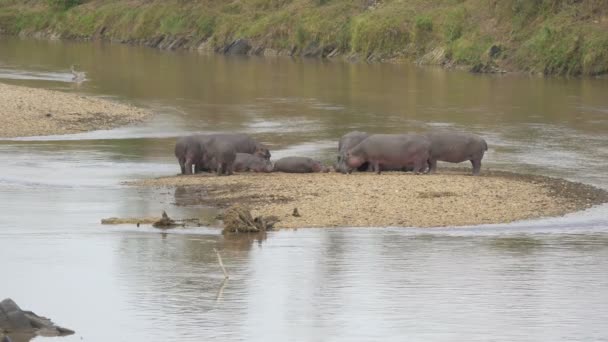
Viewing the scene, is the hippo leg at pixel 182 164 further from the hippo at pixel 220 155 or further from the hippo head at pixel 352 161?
the hippo head at pixel 352 161

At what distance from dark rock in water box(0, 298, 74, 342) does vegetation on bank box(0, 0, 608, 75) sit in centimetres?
3939

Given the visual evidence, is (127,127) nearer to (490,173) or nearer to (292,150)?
(292,150)

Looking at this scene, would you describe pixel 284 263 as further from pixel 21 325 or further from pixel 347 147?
pixel 347 147

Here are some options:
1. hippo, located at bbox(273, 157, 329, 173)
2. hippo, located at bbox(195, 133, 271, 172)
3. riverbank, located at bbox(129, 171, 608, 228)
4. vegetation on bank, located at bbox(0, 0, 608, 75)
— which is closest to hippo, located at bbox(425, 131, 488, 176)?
riverbank, located at bbox(129, 171, 608, 228)

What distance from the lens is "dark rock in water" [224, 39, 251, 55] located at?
218ft

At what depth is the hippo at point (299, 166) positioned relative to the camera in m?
24.7

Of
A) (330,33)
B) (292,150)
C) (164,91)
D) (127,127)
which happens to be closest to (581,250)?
(292,150)

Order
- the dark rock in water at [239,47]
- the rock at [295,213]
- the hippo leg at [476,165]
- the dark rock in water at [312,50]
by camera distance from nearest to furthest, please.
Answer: the rock at [295,213], the hippo leg at [476,165], the dark rock in water at [312,50], the dark rock in water at [239,47]

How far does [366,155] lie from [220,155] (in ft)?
8.38

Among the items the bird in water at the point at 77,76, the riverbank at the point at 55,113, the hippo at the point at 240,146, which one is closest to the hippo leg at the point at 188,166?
the hippo at the point at 240,146

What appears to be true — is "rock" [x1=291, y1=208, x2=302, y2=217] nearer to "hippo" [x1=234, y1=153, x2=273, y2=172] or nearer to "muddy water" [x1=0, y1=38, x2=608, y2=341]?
"muddy water" [x1=0, y1=38, x2=608, y2=341]

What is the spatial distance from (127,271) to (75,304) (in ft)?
5.64

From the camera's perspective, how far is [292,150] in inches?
1121

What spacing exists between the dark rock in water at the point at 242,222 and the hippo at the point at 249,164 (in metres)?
5.49
